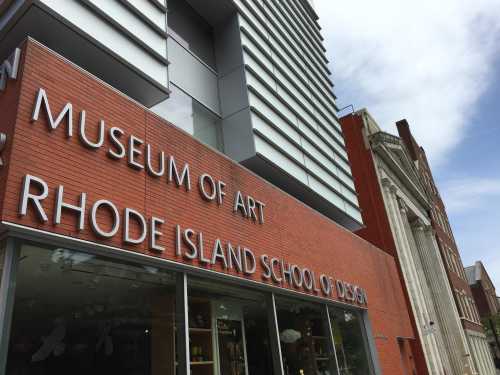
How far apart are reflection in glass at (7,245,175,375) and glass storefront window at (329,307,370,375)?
6432 mm

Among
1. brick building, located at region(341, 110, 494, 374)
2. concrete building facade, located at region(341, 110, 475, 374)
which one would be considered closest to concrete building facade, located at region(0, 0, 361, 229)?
brick building, located at region(341, 110, 494, 374)

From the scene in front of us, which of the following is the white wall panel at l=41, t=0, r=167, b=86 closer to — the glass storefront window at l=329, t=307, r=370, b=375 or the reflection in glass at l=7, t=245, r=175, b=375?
the reflection in glass at l=7, t=245, r=175, b=375

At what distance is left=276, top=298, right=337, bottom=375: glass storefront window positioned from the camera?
9852 millimetres

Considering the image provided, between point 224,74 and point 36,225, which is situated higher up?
point 224,74

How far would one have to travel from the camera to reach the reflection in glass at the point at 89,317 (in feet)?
16.8

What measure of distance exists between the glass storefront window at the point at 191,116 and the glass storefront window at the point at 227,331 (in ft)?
12.6

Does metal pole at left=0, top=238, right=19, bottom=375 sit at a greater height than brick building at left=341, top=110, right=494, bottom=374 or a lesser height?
lesser

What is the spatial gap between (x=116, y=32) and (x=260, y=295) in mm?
6000

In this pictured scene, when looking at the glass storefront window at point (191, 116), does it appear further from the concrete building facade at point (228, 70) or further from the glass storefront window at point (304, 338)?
the glass storefront window at point (304, 338)

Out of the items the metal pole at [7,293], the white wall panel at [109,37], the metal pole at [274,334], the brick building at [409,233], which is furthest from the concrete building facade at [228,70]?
the brick building at [409,233]

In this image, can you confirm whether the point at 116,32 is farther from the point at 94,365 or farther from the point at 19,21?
the point at 94,365

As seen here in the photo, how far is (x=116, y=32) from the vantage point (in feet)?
26.1

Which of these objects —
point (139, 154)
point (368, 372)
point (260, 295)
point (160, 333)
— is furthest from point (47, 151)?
point (368, 372)

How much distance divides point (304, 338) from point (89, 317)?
624cm
